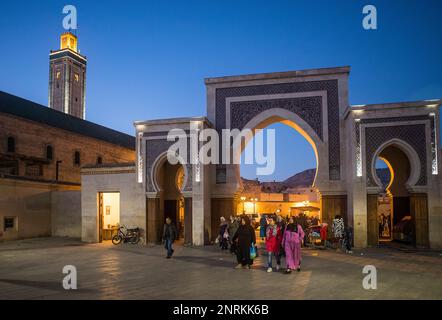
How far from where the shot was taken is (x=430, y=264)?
11.6 meters

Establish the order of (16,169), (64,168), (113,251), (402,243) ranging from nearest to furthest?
(113,251) → (402,243) → (16,169) → (64,168)

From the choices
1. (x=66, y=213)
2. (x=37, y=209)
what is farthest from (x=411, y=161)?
(x=37, y=209)

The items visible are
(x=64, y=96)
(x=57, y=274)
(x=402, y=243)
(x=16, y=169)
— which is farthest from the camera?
(x=64, y=96)

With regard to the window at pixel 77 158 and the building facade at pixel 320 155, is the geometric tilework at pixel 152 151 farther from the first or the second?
the window at pixel 77 158

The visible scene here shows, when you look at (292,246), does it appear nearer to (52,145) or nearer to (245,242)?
(245,242)

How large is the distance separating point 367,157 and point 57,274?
38.7ft

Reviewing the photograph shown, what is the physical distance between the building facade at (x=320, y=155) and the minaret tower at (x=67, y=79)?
138ft

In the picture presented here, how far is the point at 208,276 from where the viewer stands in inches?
383

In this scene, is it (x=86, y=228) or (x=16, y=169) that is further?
(x=16, y=169)

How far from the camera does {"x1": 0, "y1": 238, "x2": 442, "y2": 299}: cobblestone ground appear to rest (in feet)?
25.3

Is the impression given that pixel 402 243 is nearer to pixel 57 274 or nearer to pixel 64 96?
pixel 57 274

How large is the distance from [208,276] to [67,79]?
53.6 m

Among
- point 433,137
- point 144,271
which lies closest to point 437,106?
point 433,137

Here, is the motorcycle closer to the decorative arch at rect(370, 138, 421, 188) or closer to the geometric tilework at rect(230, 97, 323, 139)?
the geometric tilework at rect(230, 97, 323, 139)
